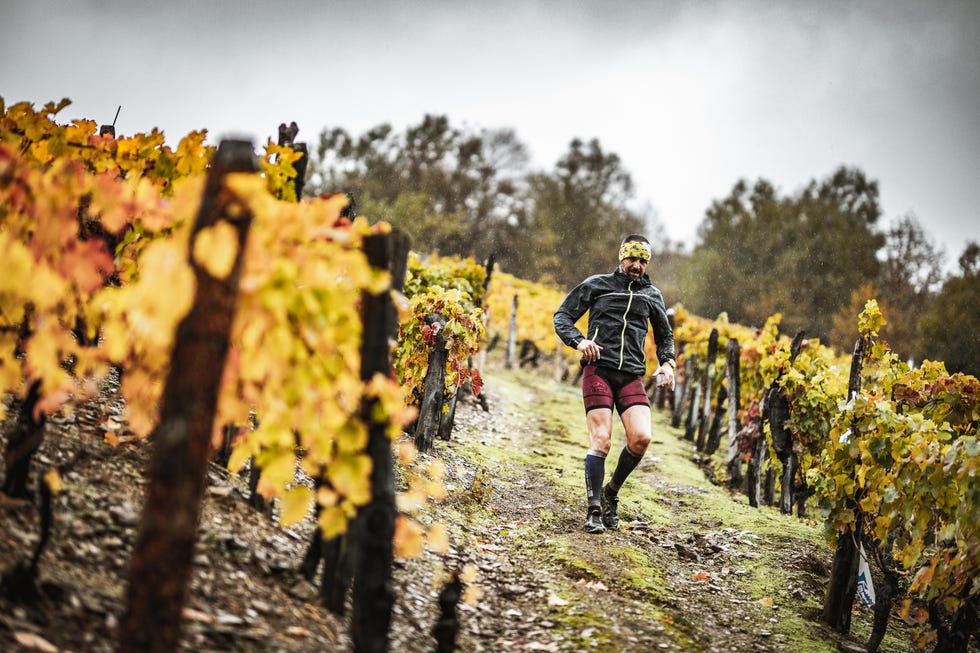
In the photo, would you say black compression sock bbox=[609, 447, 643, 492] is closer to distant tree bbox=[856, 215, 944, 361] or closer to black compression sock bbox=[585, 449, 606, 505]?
black compression sock bbox=[585, 449, 606, 505]

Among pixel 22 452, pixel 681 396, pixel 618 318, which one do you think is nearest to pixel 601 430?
pixel 618 318

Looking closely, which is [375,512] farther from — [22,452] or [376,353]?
[22,452]

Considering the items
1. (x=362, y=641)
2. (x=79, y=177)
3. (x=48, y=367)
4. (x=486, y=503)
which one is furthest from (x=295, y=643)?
(x=486, y=503)

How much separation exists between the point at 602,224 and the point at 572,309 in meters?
46.3

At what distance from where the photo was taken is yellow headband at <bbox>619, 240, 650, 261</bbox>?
5191 mm

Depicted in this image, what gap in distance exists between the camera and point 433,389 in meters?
6.14

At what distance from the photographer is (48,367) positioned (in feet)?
6.50

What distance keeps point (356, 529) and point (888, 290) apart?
136 ft

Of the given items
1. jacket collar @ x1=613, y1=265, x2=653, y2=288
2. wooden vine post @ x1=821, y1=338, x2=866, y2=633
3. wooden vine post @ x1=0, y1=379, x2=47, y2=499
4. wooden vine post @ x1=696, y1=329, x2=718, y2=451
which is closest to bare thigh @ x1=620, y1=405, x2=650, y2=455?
jacket collar @ x1=613, y1=265, x2=653, y2=288

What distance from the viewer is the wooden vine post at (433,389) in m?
5.91

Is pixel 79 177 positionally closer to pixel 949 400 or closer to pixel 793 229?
pixel 949 400

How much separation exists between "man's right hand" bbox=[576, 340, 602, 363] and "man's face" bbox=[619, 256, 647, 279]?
2.25 feet

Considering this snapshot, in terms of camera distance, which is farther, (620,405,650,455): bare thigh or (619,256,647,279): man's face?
(619,256,647,279): man's face

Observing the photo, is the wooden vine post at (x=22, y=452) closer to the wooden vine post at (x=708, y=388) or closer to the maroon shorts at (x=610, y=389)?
the maroon shorts at (x=610, y=389)
